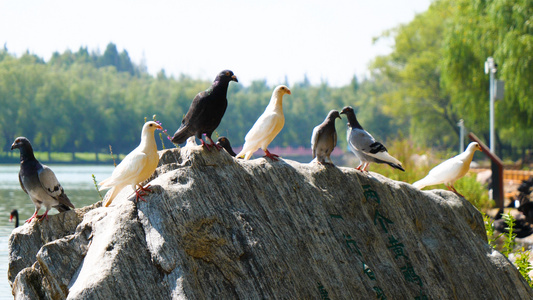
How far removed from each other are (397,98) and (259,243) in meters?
38.8

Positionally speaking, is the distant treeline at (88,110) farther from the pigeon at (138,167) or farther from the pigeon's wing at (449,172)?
the pigeon at (138,167)

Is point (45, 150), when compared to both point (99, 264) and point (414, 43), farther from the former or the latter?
point (99, 264)

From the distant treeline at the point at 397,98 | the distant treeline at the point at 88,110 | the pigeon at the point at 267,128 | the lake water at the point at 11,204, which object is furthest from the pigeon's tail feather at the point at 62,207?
the distant treeline at the point at 88,110

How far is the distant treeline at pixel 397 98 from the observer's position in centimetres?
2189

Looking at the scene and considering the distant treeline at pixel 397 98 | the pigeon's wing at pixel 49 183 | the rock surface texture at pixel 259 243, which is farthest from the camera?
the distant treeline at pixel 397 98

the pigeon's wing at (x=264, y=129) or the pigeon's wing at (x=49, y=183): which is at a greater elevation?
the pigeon's wing at (x=264, y=129)

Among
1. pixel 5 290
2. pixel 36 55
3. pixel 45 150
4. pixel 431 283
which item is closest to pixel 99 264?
pixel 431 283

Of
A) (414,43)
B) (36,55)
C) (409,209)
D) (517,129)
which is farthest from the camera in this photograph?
(36,55)

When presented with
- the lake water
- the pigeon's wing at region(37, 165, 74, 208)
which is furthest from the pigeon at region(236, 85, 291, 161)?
the lake water

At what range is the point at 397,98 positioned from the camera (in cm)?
4203

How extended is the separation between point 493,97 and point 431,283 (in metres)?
16.1

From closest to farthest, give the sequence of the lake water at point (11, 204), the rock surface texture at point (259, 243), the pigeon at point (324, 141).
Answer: the rock surface texture at point (259, 243)
the pigeon at point (324, 141)
the lake water at point (11, 204)

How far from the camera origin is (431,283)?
5.59m

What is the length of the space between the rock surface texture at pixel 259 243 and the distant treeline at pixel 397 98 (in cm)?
1578
